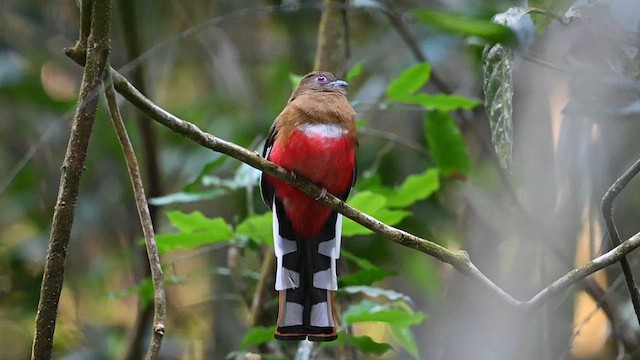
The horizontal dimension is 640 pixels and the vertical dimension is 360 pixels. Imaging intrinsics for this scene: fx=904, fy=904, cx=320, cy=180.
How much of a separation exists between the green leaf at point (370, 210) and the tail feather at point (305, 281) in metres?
0.05

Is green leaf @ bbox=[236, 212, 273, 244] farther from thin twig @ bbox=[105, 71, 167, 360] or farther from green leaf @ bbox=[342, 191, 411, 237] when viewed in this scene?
thin twig @ bbox=[105, 71, 167, 360]

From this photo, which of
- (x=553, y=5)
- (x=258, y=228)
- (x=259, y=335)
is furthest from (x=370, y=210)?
(x=553, y=5)

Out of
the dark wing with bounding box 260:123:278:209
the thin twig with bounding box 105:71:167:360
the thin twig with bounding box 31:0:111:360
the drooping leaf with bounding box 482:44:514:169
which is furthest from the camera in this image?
the dark wing with bounding box 260:123:278:209

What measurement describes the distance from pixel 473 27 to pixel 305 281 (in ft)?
3.31

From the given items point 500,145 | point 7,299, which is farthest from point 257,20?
point 500,145

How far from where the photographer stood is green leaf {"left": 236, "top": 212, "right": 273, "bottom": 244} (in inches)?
117

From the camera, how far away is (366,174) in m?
3.98

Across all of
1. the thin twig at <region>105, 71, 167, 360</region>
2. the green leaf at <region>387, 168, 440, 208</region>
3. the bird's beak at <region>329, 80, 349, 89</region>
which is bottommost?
the thin twig at <region>105, 71, 167, 360</region>

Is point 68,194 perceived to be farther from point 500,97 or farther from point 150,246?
point 500,97

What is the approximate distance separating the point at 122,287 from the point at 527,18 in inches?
128

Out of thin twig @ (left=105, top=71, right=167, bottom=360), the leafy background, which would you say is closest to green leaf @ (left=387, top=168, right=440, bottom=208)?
the leafy background

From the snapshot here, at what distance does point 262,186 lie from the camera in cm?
322

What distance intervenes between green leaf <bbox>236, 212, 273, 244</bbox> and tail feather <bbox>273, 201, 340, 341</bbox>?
0.03 m

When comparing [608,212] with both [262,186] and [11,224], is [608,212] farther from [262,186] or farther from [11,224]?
[11,224]
